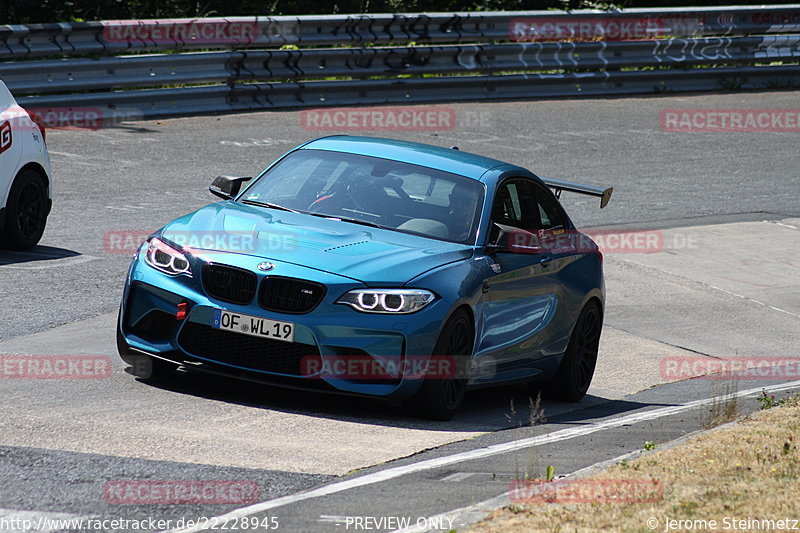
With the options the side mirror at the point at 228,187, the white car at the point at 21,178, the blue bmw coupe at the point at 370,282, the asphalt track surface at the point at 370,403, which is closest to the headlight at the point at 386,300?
the blue bmw coupe at the point at 370,282

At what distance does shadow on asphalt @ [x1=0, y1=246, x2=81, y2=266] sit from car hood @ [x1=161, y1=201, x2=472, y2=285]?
10.8 feet

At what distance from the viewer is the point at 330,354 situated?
7164mm

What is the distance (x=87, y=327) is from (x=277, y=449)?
3.20m

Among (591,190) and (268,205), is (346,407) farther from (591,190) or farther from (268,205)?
(591,190)

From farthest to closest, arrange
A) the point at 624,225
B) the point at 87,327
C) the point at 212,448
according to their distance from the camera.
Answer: the point at 624,225, the point at 87,327, the point at 212,448

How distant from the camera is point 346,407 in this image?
→ 7664mm

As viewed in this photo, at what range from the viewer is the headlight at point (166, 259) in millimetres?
7445

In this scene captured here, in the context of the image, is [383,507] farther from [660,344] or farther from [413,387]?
[660,344]

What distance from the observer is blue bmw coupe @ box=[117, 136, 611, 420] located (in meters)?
7.20

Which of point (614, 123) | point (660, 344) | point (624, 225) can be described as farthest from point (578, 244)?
point (614, 123)

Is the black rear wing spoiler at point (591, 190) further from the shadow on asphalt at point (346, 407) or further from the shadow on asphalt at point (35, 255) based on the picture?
the shadow on asphalt at point (35, 255)

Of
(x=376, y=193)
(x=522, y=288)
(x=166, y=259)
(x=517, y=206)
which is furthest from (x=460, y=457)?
(x=517, y=206)

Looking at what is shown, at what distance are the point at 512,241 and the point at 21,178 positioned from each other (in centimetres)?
488

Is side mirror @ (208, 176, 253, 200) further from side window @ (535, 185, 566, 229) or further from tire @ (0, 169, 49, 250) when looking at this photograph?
tire @ (0, 169, 49, 250)
